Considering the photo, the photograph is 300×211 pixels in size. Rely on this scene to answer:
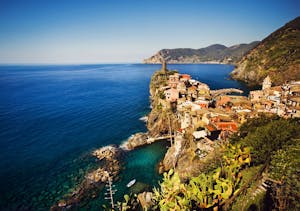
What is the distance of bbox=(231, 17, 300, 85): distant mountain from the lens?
7144 cm

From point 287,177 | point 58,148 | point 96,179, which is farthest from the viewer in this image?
point 58,148

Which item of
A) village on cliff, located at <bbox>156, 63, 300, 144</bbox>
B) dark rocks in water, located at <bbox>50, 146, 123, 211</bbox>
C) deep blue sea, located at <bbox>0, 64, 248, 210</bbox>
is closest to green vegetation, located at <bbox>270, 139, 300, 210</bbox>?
village on cliff, located at <bbox>156, 63, 300, 144</bbox>

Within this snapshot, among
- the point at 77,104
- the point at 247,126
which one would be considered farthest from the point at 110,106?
the point at 247,126

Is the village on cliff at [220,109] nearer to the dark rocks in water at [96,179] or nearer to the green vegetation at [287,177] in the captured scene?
the green vegetation at [287,177]

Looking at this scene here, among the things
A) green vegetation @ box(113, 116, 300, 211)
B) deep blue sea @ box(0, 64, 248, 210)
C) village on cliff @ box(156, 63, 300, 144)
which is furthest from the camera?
village on cliff @ box(156, 63, 300, 144)

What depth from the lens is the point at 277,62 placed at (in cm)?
8250

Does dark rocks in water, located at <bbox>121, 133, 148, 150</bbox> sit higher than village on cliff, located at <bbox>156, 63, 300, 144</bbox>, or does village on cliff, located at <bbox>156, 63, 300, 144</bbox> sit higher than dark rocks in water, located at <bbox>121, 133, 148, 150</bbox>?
village on cliff, located at <bbox>156, 63, 300, 144</bbox>

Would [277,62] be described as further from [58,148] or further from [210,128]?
[58,148]

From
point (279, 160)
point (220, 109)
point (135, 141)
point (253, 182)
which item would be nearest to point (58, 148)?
point (135, 141)

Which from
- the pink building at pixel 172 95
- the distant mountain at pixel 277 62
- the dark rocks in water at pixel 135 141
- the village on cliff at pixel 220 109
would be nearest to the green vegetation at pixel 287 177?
the village on cliff at pixel 220 109

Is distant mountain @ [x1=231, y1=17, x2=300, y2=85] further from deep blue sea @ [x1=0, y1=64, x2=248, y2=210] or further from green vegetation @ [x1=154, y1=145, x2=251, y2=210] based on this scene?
green vegetation @ [x1=154, y1=145, x2=251, y2=210]

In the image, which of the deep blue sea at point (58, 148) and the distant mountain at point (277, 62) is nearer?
the deep blue sea at point (58, 148)

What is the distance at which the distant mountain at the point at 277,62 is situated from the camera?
71438 mm

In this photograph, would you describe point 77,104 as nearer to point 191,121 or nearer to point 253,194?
point 191,121
